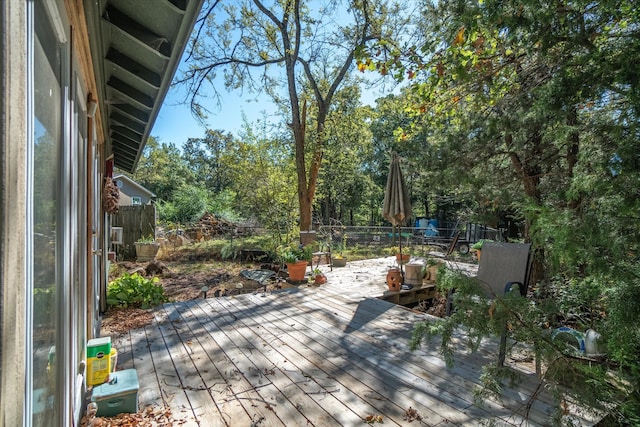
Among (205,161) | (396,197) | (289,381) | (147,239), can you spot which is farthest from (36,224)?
(205,161)

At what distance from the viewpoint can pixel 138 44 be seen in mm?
2529

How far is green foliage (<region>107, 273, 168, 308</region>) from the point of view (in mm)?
4602

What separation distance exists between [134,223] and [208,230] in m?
3.73

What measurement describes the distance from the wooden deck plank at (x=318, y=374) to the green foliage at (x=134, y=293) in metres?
1.48

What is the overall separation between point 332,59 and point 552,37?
850cm

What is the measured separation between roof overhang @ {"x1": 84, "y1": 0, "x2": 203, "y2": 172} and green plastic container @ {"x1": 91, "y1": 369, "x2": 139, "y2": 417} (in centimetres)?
218

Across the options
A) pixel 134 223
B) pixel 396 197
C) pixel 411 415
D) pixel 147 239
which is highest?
pixel 396 197

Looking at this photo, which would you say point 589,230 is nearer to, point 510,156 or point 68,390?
point 68,390

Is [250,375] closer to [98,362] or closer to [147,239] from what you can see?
[98,362]

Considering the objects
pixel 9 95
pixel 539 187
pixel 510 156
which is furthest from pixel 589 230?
pixel 510 156

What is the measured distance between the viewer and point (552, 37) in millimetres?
2709

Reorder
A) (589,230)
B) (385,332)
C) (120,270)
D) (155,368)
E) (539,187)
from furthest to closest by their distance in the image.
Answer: (120,270), (539,187), (385,332), (155,368), (589,230)

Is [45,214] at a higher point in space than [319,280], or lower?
higher

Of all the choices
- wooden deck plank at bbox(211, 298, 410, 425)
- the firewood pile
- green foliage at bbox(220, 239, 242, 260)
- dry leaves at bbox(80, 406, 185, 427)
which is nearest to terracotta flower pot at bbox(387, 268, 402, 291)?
wooden deck plank at bbox(211, 298, 410, 425)
